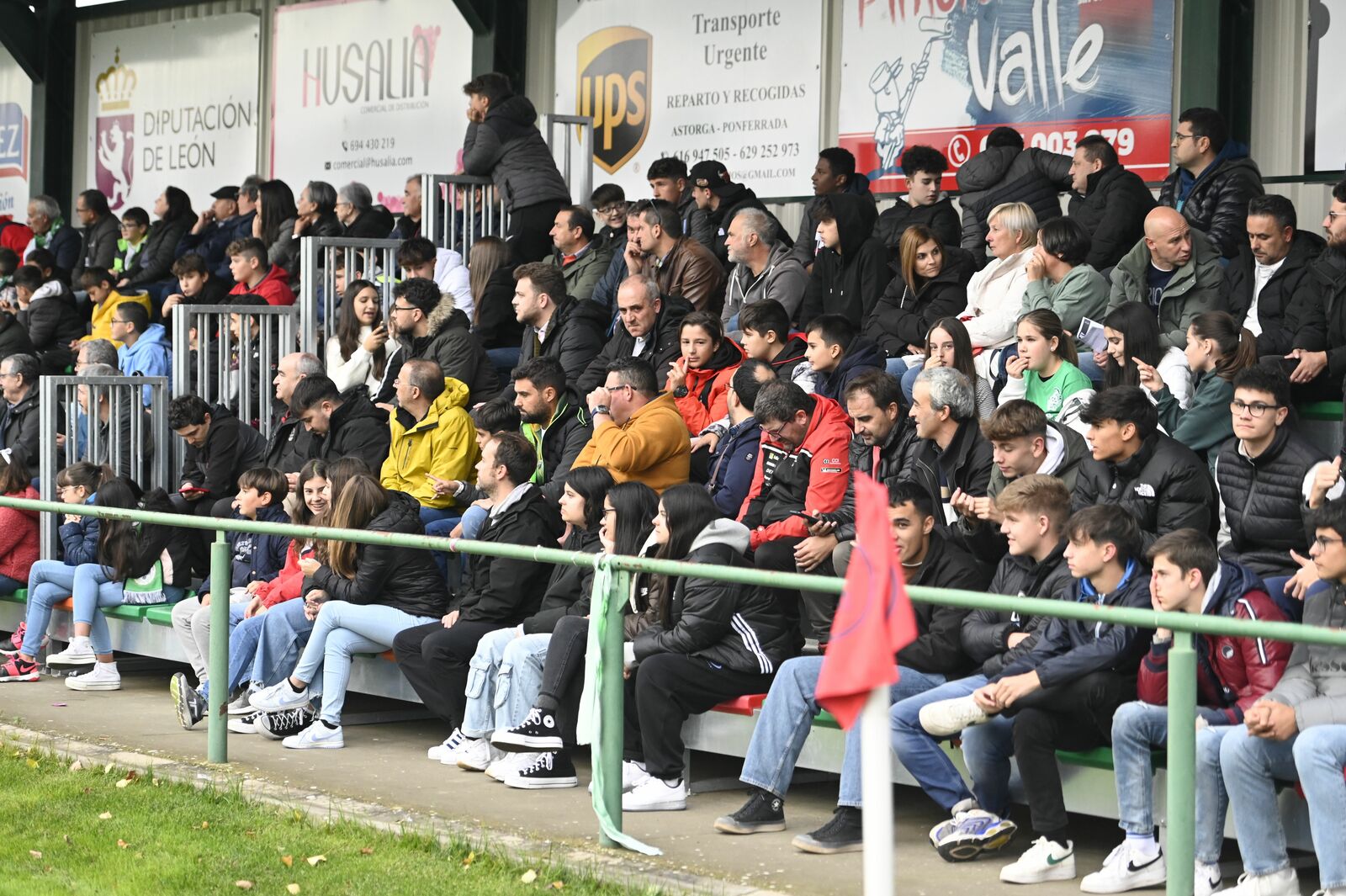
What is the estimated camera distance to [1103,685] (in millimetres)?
6051

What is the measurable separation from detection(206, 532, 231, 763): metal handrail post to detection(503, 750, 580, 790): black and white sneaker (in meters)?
1.24

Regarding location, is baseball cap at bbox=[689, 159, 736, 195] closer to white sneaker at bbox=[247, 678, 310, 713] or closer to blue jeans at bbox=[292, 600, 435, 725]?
blue jeans at bbox=[292, 600, 435, 725]

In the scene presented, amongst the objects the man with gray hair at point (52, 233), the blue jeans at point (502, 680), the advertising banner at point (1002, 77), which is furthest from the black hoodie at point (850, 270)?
the man with gray hair at point (52, 233)

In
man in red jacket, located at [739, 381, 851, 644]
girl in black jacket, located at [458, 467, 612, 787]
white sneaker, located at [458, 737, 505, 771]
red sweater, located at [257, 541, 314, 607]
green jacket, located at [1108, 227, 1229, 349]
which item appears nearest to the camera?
girl in black jacket, located at [458, 467, 612, 787]

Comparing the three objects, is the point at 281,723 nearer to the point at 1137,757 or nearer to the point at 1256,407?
the point at 1137,757

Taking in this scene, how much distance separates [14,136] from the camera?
66.1ft

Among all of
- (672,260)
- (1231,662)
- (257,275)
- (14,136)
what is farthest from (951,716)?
(14,136)

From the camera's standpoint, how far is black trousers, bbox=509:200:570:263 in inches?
509

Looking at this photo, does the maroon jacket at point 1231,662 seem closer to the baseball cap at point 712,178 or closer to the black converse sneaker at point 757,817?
the black converse sneaker at point 757,817

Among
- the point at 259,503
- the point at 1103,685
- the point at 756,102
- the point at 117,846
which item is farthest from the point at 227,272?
the point at 1103,685

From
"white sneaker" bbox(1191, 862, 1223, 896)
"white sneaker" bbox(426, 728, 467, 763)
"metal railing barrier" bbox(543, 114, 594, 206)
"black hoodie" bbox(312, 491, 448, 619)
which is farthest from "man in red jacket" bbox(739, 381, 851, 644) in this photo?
"metal railing barrier" bbox(543, 114, 594, 206)

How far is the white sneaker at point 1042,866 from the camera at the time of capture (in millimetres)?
5977

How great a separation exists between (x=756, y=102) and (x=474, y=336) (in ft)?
11.5

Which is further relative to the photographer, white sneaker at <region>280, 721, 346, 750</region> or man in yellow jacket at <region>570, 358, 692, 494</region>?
man in yellow jacket at <region>570, 358, 692, 494</region>
